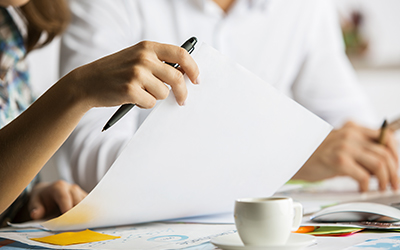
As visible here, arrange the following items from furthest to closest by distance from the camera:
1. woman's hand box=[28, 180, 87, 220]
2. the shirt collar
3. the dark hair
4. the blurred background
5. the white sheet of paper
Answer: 1. the blurred background
2. the shirt collar
3. the dark hair
4. woman's hand box=[28, 180, 87, 220]
5. the white sheet of paper

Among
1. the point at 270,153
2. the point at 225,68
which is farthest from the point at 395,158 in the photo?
the point at 225,68

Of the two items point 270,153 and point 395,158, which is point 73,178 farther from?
point 395,158

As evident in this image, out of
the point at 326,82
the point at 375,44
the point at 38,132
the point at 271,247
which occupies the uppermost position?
the point at 375,44

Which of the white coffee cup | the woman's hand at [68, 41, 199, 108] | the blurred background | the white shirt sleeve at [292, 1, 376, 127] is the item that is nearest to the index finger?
the woman's hand at [68, 41, 199, 108]

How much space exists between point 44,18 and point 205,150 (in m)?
0.59

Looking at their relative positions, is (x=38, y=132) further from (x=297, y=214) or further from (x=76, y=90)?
(x=297, y=214)

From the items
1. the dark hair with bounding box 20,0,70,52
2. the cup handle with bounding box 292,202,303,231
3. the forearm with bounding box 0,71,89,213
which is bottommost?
the cup handle with bounding box 292,202,303,231

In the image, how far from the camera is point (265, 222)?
351mm

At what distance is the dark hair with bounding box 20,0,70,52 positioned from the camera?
865 mm

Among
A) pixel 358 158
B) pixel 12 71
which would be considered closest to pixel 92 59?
pixel 12 71

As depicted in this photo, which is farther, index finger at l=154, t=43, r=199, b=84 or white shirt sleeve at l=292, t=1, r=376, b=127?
white shirt sleeve at l=292, t=1, r=376, b=127

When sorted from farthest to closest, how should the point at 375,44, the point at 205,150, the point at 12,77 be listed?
1. the point at 375,44
2. the point at 12,77
3. the point at 205,150

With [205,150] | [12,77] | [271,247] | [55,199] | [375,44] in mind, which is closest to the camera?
[271,247]

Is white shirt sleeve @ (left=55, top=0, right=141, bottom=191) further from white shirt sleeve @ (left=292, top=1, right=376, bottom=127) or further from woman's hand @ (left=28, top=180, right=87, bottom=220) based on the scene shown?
white shirt sleeve @ (left=292, top=1, right=376, bottom=127)
